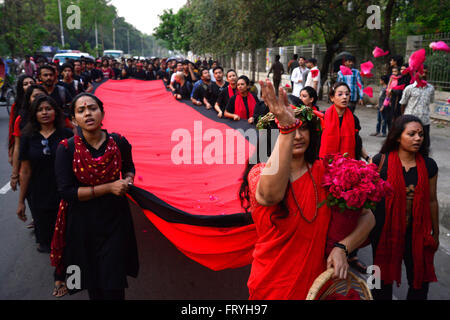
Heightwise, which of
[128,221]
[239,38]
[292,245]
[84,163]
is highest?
[239,38]

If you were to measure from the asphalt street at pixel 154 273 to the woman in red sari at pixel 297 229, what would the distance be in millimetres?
1685

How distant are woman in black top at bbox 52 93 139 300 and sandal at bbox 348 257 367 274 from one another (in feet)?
7.87

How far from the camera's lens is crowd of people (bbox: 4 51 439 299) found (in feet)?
6.42

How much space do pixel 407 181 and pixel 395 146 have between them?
29cm

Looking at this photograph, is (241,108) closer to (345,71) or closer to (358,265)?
(345,71)

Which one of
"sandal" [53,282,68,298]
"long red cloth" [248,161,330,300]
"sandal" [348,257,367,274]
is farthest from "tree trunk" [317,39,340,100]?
"long red cloth" [248,161,330,300]

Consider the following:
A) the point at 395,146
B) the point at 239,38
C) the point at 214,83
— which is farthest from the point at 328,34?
the point at 395,146

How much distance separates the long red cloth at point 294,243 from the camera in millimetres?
1956

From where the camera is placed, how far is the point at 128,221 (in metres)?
3.06

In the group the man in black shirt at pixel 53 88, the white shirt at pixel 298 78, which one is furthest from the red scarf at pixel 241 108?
the white shirt at pixel 298 78

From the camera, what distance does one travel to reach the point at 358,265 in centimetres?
419

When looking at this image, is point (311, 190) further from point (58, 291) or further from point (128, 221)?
point (58, 291)

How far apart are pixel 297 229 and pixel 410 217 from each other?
147cm
